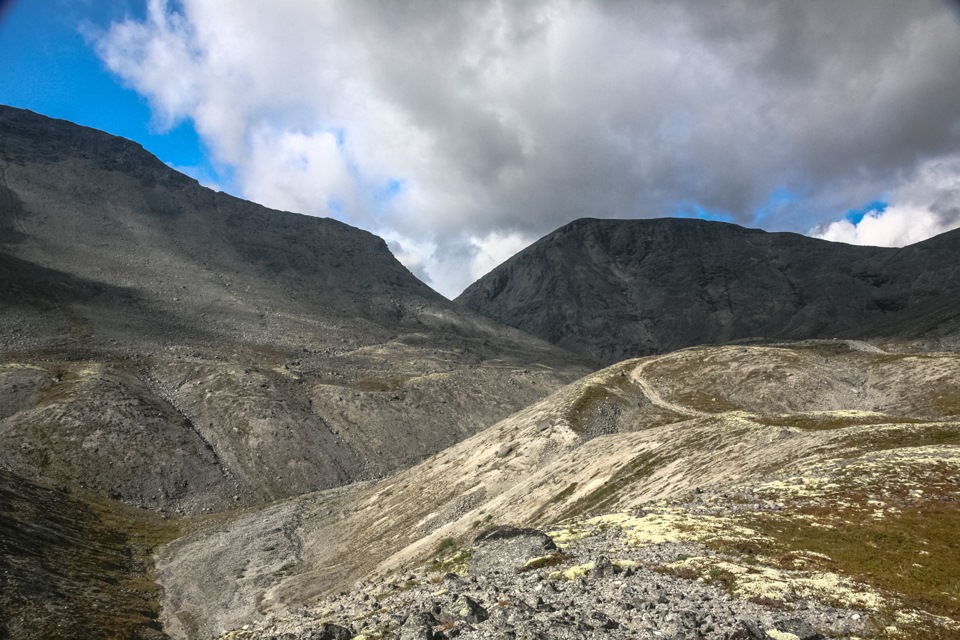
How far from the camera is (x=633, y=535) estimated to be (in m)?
30.3

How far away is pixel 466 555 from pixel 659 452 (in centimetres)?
2944

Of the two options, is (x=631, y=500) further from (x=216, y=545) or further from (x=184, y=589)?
(x=216, y=545)

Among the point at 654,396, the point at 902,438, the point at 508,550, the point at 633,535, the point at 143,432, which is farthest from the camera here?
the point at 654,396

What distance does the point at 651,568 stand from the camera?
2466 centimetres

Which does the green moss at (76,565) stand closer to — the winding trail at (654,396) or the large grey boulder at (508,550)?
the large grey boulder at (508,550)

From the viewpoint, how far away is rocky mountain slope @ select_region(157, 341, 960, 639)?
20.4 m

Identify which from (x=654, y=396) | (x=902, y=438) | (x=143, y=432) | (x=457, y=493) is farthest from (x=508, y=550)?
(x=143, y=432)

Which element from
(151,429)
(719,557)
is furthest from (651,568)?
(151,429)

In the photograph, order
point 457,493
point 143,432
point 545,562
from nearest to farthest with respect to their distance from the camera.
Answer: point 545,562 → point 457,493 → point 143,432

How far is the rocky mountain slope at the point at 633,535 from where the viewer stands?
67.0ft

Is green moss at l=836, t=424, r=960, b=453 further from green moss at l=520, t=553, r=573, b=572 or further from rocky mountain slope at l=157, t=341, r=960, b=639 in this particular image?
green moss at l=520, t=553, r=573, b=572

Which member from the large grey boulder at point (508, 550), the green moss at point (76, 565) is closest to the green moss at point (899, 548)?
the large grey boulder at point (508, 550)

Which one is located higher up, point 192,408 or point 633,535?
point 192,408

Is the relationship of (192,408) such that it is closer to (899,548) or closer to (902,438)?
(902,438)
